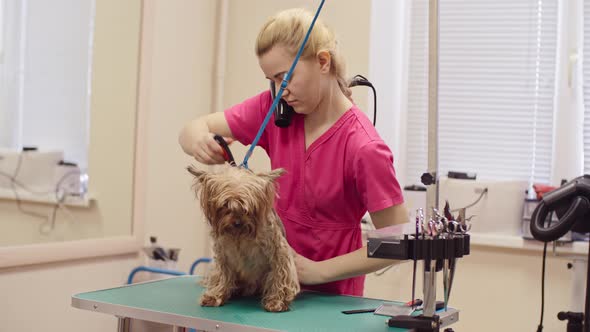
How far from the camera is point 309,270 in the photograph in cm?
173

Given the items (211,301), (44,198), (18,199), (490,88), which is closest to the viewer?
(211,301)

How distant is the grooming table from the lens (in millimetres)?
1472

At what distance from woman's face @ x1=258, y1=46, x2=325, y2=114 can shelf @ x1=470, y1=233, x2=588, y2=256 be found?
189 cm

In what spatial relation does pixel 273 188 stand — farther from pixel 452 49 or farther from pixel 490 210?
pixel 452 49

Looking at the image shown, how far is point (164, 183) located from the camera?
3.47 m

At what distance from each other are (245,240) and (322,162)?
1.02ft

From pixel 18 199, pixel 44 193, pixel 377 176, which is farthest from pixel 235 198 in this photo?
pixel 44 193

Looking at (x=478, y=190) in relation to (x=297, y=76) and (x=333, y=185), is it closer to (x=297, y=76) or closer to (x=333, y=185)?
(x=333, y=185)

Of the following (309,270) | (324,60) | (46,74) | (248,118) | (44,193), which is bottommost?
(309,270)

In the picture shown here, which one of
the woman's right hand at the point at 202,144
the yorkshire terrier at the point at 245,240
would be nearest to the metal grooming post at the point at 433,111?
the yorkshire terrier at the point at 245,240

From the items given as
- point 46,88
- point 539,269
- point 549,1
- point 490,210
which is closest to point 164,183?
point 46,88

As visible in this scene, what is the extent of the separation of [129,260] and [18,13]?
116cm

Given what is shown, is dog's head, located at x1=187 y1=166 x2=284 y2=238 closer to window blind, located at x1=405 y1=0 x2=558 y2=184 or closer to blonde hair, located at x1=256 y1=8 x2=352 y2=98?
blonde hair, located at x1=256 y1=8 x2=352 y2=98

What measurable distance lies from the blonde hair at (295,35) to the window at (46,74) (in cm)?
149
